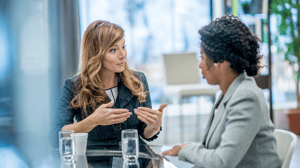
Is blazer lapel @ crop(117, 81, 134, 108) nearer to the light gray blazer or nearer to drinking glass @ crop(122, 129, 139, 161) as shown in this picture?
drinking glass @ crop(122, 129, 139, 161)

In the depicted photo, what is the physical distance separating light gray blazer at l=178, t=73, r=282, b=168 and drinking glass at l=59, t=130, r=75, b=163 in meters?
0.49

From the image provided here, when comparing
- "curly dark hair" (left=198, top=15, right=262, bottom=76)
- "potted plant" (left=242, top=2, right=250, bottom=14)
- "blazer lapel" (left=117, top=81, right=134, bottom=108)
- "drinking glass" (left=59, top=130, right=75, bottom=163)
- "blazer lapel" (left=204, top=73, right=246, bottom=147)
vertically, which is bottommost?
"drinking glass" (left=59, top=130, right=75, bottom=163)

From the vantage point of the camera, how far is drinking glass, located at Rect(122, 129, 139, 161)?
1.21m

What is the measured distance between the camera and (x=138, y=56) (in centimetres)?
679

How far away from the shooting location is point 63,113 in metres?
1.77

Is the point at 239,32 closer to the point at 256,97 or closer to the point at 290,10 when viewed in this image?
the point at 256,97

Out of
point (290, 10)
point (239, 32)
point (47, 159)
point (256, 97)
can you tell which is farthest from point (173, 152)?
point (290, 10)

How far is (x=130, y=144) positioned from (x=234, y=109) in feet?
1.58

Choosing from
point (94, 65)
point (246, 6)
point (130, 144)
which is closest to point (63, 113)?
point (94, 65)

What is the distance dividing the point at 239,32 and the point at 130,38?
586cm

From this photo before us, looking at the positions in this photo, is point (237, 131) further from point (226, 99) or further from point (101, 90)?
point (101, 90)

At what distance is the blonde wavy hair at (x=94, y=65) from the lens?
1.78 meters

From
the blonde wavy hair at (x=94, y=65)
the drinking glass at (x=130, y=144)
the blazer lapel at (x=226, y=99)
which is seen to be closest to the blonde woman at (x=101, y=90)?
the blonde wavy hair at (x=94, y=65)

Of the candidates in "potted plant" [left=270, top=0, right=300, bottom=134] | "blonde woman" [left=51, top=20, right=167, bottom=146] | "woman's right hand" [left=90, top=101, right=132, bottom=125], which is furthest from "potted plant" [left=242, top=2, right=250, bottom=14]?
"woman's right hand" [left=90, top=101, right=132, bottom=125]
